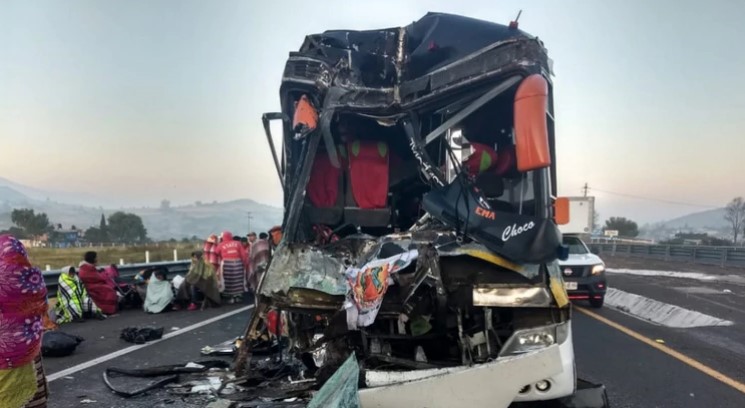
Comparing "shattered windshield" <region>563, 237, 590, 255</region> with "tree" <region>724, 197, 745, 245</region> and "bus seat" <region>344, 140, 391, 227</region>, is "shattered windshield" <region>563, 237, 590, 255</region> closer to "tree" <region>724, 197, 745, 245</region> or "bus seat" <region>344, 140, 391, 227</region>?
"bus seat" <region>344, 140, 391, 227</region>

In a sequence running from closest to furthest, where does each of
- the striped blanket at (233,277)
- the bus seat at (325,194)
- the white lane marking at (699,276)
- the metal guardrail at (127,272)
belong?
the bus seat at (325,194) < the metal guardrail at (127,272) < the striped blanket at (233,277) < the white lane marking at (699,276)

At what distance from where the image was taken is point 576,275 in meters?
10.5

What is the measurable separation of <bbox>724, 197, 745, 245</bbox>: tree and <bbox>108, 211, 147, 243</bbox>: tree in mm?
64377

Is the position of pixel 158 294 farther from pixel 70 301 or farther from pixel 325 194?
pixel 325 194

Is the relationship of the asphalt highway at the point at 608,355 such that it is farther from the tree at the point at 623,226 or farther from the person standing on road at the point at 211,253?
the tree at the point at 623,226

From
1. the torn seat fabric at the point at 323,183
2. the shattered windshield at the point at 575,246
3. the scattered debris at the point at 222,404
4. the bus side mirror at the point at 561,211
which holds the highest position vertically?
the torn seat fabric at the point at 323,183

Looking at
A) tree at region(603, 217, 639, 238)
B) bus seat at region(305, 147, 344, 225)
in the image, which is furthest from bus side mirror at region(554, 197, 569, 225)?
tree at region(603, 217, 639, 238)

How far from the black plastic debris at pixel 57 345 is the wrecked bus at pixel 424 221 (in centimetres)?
298

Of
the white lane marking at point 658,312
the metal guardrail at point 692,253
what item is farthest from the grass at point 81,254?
the metal guardrail at point 692,253

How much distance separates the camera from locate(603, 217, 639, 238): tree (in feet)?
268

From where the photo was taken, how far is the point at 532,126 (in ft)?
11.2

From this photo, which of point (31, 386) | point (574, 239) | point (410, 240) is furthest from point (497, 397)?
point (574, 239)

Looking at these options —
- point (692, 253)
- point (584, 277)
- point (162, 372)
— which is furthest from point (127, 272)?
point (692, 253)

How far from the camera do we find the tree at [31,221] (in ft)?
150
